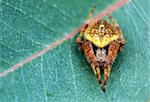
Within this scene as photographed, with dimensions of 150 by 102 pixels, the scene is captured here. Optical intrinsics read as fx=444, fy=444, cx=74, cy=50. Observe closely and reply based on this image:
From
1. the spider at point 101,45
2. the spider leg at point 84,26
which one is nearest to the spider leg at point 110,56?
the spider at point 101,45

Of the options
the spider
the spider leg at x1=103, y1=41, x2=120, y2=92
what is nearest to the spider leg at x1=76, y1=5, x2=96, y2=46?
the spider

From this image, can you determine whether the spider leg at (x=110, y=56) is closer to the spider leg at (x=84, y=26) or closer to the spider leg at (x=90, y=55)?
the spider leg at (x=90, y=55)

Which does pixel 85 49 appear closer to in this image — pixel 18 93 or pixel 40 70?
pixel 40 70

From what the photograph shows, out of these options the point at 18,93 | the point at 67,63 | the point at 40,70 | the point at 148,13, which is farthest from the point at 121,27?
the point at 18,93

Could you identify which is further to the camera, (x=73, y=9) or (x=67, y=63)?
(x=67, y=63)

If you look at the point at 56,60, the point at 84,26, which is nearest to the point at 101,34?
the point at 84,26

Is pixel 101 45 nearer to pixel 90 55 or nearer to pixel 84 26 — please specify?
pixel 90 55
